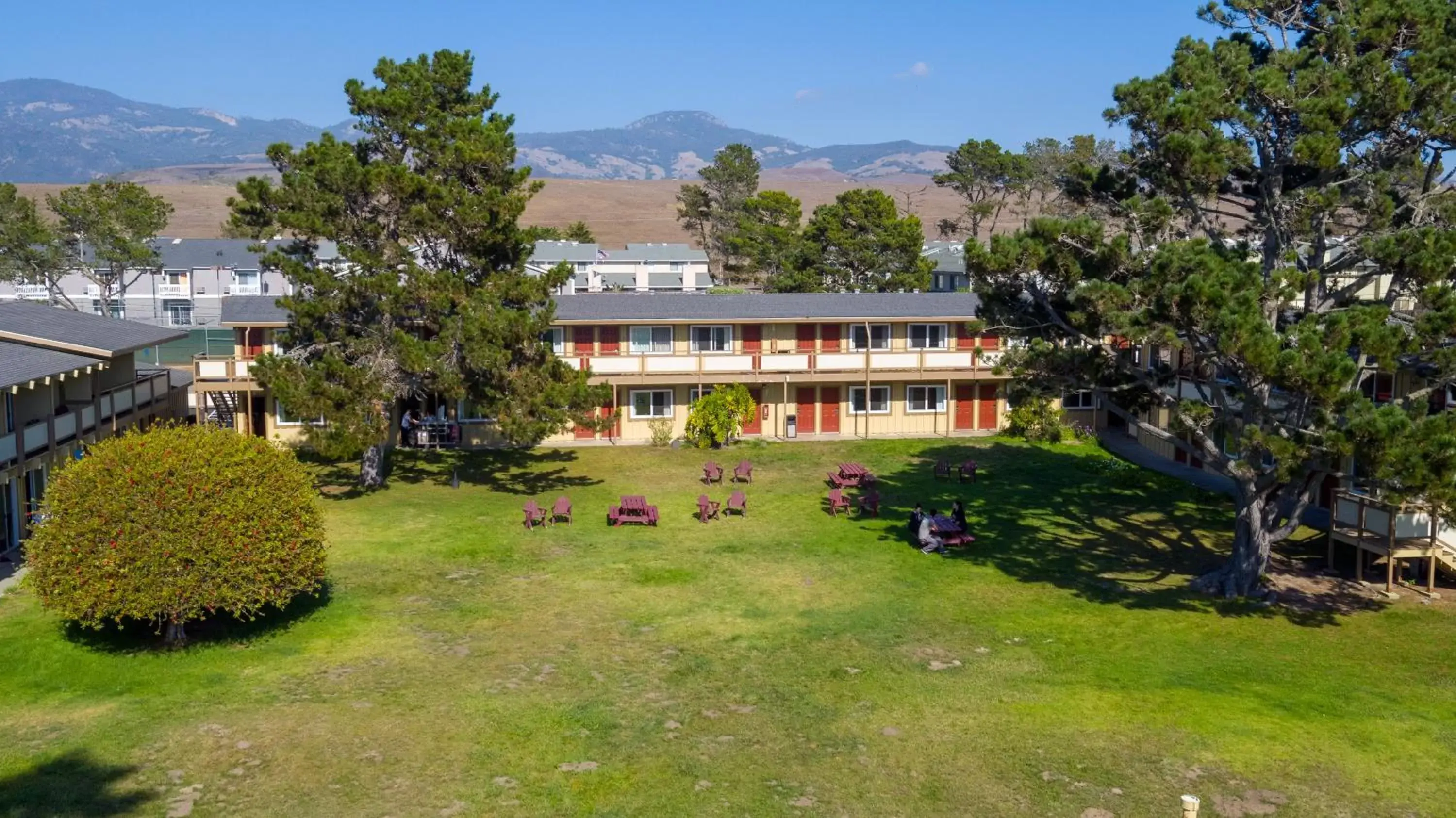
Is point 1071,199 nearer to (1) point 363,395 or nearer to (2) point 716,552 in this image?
(2) point 716,552

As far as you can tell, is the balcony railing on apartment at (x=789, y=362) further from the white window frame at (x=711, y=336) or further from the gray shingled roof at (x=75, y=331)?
the gray shingled roof at (x=75, y=331)

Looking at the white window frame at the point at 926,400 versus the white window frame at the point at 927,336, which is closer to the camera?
the white window frame at the point at 927,336

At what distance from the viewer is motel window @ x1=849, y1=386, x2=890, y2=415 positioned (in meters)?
44.0

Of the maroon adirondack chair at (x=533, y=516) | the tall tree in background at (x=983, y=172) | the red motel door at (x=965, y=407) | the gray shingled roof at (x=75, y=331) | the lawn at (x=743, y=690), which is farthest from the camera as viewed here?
the tall tree in background at (x=983, y=172)

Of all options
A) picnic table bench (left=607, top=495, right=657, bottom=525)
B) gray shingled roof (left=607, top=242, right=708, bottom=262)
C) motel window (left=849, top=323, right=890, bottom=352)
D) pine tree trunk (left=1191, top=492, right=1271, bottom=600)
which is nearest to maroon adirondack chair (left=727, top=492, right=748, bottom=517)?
picnic table bench (left=607, top=495, right=657, bottom=525)

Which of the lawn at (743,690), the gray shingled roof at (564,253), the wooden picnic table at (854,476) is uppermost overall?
the gray shingled roof at (564,253)

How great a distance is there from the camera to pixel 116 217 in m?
78.1

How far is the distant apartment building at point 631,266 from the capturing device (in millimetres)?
83875

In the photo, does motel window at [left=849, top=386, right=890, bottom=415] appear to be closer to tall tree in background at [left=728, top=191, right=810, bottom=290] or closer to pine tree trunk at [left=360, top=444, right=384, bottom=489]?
pine tree trunk at [left=360, top=444, right=384, bottom=489]

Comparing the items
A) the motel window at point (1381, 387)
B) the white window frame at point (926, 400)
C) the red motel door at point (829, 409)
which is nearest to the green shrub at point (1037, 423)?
the white window frame at point (926, 400)

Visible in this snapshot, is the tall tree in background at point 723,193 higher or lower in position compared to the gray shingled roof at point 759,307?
higher

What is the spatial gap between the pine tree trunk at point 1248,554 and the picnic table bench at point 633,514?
1325 centimetres

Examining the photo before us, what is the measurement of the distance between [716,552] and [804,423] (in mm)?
17876

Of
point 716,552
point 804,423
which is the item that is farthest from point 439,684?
point 804,423
